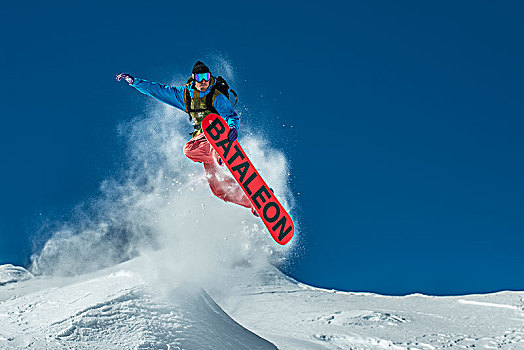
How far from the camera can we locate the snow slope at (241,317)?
567 cm

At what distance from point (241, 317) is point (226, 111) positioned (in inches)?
265

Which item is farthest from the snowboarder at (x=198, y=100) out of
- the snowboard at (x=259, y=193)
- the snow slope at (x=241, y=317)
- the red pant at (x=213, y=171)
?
the snow slope at (x=241, y=317)

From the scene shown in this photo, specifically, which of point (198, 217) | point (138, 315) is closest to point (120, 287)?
point (138, 315)

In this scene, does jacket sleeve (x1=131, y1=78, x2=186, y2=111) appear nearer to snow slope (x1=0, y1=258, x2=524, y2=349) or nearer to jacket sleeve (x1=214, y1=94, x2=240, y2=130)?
jacket sleeve (x1=214, y1=94, x2=240, y2=130)

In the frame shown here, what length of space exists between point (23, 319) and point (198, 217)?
19.1ft

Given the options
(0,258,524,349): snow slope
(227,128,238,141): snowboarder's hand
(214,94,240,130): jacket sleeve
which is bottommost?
(0,258,524,349): snow slope

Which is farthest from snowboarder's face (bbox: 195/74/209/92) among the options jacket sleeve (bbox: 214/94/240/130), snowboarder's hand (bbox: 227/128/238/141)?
snowboarder's hand (bbox: 227/128/238/141)

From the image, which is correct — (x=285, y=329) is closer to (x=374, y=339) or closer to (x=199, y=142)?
(x=374, y=339)

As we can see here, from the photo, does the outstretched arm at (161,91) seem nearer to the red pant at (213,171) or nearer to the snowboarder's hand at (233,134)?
the red pant at (213,171)

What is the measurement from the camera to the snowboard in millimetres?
7953

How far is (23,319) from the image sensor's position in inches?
244

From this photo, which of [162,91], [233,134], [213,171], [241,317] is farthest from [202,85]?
[241,317]

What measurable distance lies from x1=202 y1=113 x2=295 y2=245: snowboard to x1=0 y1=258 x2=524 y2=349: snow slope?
1884 mm

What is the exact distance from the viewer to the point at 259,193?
8.02 metres
